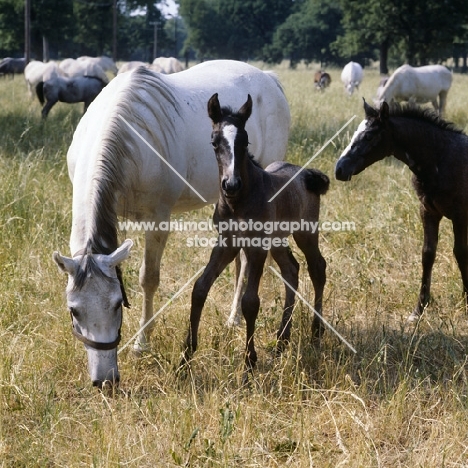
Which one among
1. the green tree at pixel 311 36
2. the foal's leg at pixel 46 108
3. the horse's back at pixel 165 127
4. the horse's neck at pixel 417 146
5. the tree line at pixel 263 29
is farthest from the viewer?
the green tree at pixel 311 36

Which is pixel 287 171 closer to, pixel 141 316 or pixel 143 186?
pixel 143 186

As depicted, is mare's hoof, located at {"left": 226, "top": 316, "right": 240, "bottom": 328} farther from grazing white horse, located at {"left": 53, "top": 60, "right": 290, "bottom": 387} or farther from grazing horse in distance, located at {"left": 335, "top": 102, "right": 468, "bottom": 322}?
grazing horse in distance, located at {"left": 335, "top": 102, "right": 468, "bottom": 322}

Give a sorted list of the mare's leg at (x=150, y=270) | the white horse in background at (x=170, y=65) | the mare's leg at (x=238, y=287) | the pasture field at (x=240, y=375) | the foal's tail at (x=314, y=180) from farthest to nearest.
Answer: the white horse in background at (x=170, y=65)
the mare's leg at (x=238, y=287)
the mare's leg at (x=150, y=270)
the foal's tail at (x=314, y=180)
the pasture field at (x=240, y=375)

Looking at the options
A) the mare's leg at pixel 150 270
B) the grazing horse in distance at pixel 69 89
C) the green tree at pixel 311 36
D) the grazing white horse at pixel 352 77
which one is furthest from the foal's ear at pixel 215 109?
the green tree at pixel 311 36

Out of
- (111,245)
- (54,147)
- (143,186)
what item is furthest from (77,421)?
(54,147)

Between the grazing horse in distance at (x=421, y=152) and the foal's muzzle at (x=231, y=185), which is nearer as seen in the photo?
the foal's muzzle at (x=231, y=185)

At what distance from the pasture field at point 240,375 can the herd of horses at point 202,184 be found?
→ 0.62 feet

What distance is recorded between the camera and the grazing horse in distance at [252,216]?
3.44m

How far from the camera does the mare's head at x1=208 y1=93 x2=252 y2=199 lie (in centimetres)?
333

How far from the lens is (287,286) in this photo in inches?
167

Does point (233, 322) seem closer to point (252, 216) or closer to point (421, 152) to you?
point (252, 216)

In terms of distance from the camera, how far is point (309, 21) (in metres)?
64.8

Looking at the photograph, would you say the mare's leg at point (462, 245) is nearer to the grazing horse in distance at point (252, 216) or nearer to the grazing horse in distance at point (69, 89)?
the grazing horse in distance at point (252, 216)

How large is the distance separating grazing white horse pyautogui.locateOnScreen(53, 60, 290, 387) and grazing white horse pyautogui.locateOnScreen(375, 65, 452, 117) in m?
11.2
